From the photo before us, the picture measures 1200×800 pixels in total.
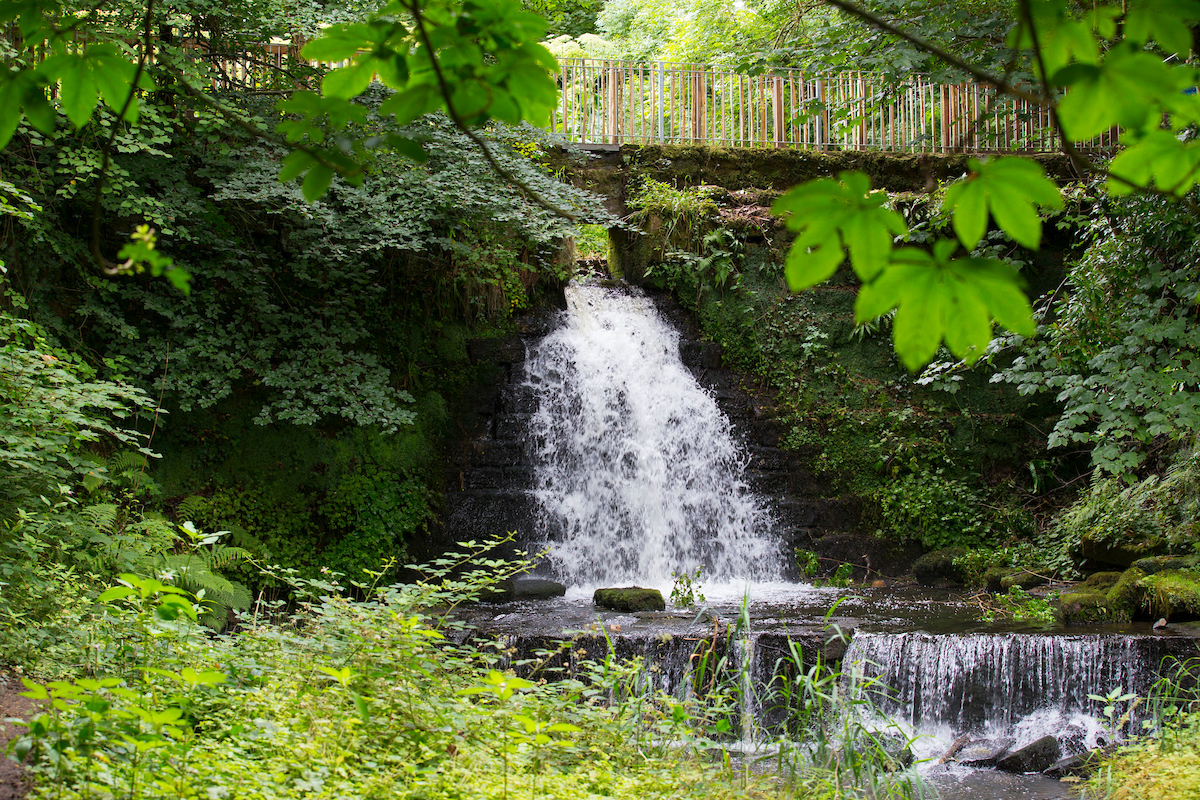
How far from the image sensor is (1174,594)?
649cm

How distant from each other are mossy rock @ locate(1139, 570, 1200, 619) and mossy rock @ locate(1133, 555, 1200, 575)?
18 centimetres

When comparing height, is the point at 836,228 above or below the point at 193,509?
above

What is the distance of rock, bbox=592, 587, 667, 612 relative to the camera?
7406mm

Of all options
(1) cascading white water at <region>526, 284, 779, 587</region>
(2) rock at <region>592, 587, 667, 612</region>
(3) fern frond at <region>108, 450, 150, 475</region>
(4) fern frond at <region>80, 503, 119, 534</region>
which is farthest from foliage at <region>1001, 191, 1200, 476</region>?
(3) fern frond at <region>108, 450, 150, 475</region>

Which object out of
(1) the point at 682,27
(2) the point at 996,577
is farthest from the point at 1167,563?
(1) the point at 682,27

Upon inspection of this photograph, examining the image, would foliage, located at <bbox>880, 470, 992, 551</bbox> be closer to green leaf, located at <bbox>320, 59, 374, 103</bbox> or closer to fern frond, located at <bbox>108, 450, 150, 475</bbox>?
fern frond, located at <bbox>108, 450, 150, 475</bbox>

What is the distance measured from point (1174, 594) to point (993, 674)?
1930 mm

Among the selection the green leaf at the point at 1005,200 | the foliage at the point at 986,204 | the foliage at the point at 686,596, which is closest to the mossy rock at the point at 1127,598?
the foliage at the point at 686,596

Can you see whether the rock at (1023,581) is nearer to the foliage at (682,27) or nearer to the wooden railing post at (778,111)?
the wooden railing post at (778,111)

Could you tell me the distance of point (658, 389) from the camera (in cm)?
1050

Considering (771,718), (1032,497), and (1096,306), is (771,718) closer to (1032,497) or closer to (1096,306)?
(1096,306)

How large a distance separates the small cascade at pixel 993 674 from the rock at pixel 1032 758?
56cm

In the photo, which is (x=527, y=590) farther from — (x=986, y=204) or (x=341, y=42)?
(x=986, y=204)

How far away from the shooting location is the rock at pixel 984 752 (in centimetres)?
524
